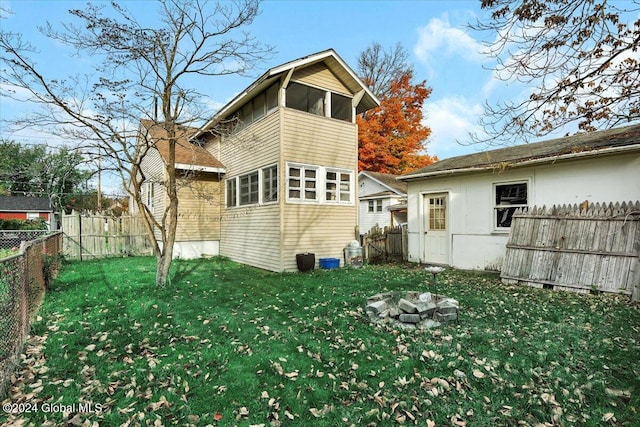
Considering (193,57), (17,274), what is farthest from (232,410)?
(193,57)

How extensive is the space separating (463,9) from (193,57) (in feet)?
18.5

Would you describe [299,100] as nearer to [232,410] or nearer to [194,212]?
[194,212]

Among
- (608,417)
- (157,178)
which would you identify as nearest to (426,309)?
(608,417)

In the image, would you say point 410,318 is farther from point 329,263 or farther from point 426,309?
point 329,263

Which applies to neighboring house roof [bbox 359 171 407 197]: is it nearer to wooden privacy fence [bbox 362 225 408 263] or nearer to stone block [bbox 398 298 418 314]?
wooden privacy fence [bbox 362 225 408 263]

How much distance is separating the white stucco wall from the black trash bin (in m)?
4.01

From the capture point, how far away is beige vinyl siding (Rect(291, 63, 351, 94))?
9.98 meters

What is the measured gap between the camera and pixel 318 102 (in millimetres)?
10516

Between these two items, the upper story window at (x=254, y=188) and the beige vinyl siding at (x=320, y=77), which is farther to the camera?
the beige vinyl siding at (x=320, y=77)

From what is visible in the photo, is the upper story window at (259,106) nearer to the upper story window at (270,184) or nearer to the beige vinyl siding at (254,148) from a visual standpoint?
the beige vinyl siding at (254,148)

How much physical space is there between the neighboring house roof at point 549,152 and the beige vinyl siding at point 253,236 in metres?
5.02

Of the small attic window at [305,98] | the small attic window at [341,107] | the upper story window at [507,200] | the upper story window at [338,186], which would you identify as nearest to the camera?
the upper story window at [507,200]

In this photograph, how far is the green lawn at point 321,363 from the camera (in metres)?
2.79

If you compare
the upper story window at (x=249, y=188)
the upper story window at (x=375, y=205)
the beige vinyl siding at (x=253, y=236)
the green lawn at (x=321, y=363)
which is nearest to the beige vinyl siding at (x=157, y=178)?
the beige vinyl siding at (x=253, y=236)
